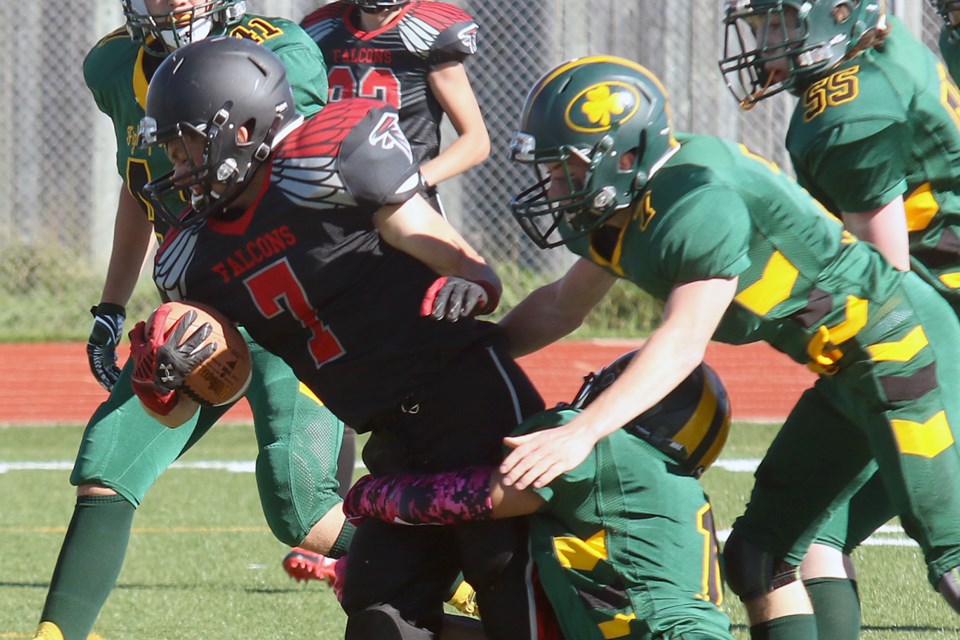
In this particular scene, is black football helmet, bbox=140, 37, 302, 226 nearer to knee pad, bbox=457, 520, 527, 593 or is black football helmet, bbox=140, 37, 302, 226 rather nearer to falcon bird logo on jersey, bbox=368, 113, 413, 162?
falcon bird logo on jersey, bbox=368, 113, 413, 162

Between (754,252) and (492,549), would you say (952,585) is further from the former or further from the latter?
(492,549)

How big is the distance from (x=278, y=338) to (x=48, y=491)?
3.69 metres

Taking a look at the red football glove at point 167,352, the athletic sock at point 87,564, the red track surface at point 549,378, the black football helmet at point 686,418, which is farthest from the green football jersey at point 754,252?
the red track surface at point 549,378

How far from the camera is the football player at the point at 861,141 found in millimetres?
3355

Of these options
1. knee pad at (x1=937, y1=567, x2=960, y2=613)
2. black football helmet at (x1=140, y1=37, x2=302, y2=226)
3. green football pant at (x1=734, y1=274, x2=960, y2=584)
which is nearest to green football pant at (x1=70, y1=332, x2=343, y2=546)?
black football helmet at (x1=140, y1=37, x2=302, y2=226)

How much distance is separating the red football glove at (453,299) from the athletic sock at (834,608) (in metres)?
1.17

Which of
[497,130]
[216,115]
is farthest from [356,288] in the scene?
[497,130]

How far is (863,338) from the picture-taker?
3.06m

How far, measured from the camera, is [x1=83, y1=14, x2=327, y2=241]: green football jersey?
3787mm

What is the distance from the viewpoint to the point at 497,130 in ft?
34.4

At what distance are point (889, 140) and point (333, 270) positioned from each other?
1360 mm

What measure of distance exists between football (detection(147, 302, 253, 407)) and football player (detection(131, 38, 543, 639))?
5 centimetres

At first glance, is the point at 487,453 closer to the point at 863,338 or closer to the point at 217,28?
the point at 863,338

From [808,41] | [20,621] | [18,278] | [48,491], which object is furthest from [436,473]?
[18,278]
